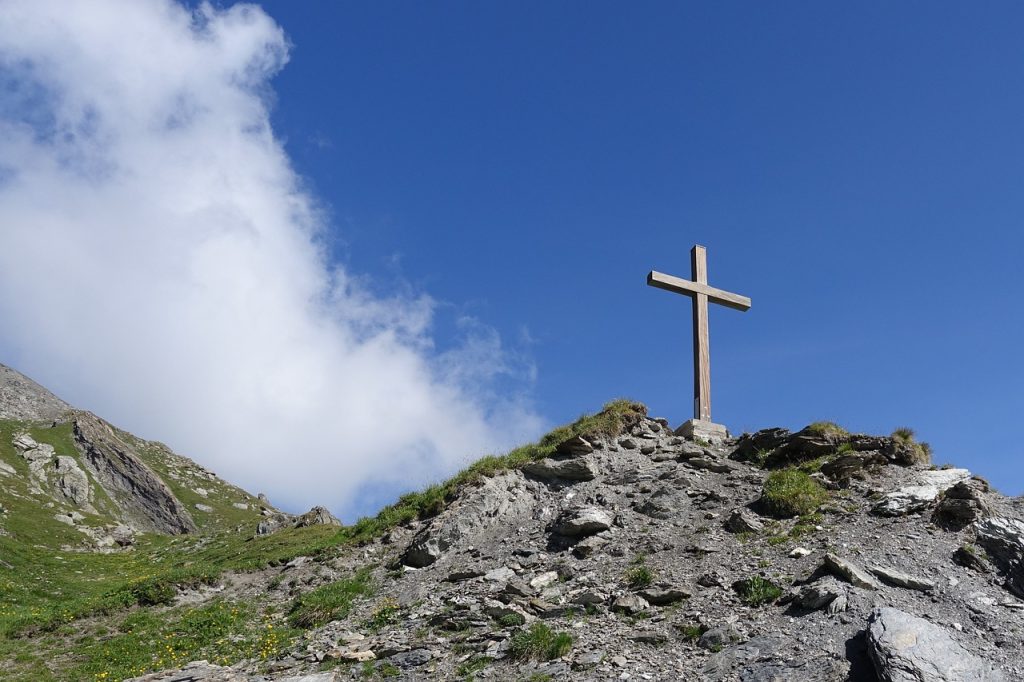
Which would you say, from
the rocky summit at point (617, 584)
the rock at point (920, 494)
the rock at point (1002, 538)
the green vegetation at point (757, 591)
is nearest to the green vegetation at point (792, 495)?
the rocky summit at point (617, 584)

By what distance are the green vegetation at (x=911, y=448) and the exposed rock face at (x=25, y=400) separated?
83984 mm

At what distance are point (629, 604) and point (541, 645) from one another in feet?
6.84

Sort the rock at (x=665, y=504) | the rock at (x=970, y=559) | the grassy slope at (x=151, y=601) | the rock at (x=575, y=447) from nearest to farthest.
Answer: the rock at (x=970, y=559) → the grassy slope at (x=151, y=601) → the rock at (x=665, y=504) → the rock at (x=575, y=447)

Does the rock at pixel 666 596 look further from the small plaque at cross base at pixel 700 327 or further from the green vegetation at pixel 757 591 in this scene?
the small plaque at cross base at pixel 700 327

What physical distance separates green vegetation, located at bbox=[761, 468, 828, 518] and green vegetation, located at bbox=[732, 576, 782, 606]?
145 inches

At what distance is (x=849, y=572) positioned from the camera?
535 inches

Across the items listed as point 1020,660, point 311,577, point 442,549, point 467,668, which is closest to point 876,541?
point 1020,660

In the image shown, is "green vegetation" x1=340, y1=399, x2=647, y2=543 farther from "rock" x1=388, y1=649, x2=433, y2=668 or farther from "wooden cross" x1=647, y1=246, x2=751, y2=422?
"rock" x1=388, y1=649, x2=433, y2=668

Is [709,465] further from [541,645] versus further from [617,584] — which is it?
[541,645]

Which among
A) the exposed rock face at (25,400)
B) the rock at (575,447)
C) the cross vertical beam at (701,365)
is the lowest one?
the rock at (575,447)

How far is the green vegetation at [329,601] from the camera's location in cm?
1662

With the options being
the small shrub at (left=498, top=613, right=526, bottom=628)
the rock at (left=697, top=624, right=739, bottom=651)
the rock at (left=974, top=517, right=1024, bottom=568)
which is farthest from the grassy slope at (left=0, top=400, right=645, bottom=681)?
the rock at (left=974, top=517, right=1024, bottom=568)

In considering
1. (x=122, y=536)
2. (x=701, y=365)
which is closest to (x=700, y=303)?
(x=701, y=365)

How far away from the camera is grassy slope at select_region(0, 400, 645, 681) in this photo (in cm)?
1628
